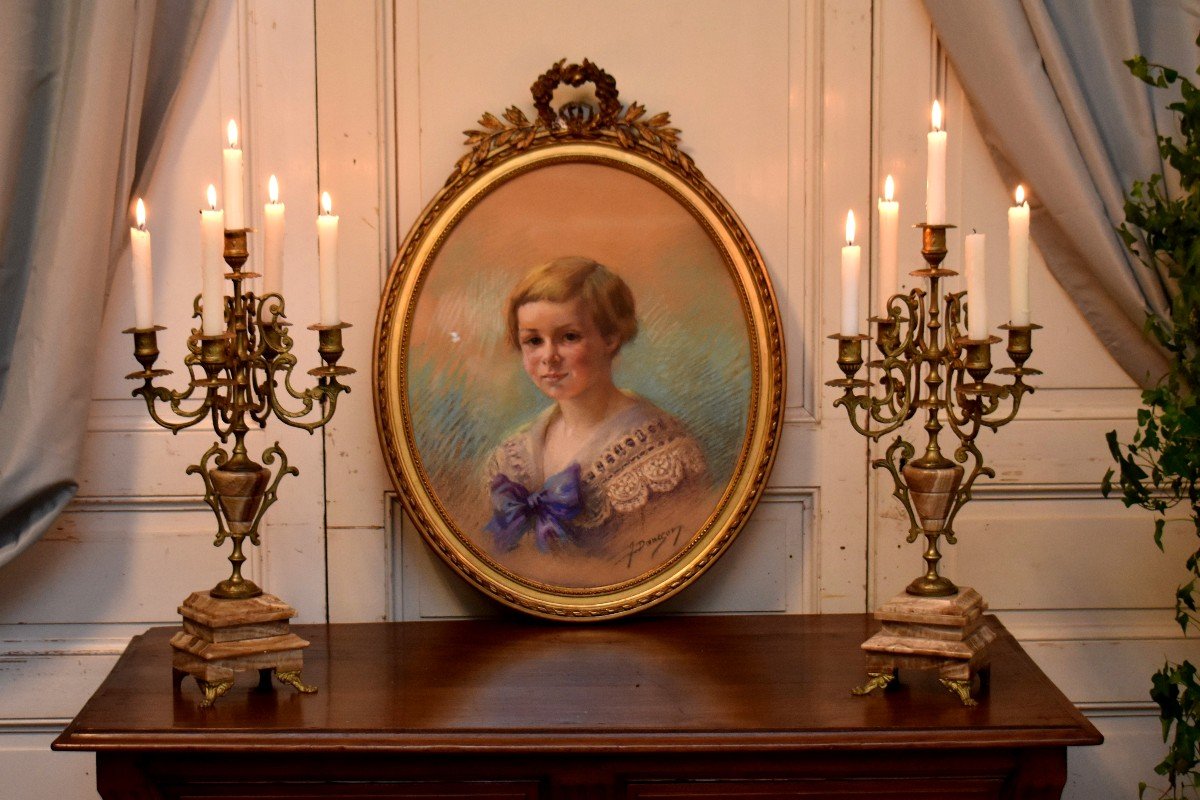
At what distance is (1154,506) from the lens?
2.43 meters

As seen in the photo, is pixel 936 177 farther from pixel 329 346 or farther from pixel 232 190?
pixel 232 190

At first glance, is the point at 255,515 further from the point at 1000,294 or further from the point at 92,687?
the point at 1000,294

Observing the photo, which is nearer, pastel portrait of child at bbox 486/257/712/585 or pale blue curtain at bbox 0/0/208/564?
pale blue curtain at bbox 0/0/208/564

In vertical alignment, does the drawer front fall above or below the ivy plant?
below

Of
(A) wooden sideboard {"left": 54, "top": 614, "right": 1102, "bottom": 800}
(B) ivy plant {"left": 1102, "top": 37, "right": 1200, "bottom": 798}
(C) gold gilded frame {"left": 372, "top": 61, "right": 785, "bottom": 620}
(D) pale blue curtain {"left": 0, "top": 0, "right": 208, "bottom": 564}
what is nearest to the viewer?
(A) wooden sideboard {"left": 54, "top": 614, "right": 1102, "bottom": 800}

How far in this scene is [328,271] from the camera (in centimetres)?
211

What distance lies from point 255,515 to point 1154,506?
162 cm

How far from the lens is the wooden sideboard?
6.49 ft

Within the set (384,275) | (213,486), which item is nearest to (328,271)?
(213,486)

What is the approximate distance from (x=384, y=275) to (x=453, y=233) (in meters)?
0.18

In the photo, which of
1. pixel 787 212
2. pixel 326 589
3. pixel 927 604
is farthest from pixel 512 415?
pixel 927 604

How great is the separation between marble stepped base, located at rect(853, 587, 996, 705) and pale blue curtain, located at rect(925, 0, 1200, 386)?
79 cm

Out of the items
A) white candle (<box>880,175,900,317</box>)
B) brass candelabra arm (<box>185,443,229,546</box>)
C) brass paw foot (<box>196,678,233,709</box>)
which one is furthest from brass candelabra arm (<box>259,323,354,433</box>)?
white candle (<box>880,175,900,317</box>)
